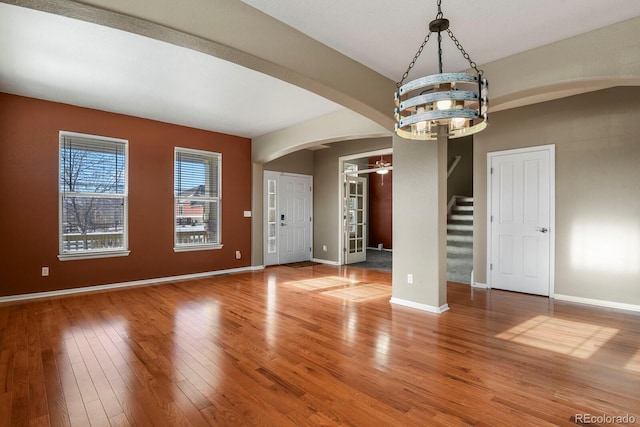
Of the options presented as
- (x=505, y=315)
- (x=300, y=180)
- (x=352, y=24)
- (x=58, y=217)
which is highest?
(x=352, y=24)

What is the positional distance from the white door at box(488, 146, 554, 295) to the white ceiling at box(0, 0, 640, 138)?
7.65ft

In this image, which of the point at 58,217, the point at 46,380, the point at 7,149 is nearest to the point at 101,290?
the point at 58,217

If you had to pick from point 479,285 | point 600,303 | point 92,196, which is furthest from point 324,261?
point 600,303

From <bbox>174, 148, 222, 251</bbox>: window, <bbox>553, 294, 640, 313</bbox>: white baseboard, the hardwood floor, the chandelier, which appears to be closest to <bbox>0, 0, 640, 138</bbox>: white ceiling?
the chandelier

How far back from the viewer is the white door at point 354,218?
7570 millimetres

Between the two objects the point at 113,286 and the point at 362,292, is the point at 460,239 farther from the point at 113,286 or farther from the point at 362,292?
the point at 113,286

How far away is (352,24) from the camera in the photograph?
8.42 feet

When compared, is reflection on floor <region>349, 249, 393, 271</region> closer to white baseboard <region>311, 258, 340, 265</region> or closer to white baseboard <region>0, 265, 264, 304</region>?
white baseboard <region>311, 258, 340, 265</region>

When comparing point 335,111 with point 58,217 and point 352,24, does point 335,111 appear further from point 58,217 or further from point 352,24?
point 58,217

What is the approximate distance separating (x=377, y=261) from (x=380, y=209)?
2943 millimetres

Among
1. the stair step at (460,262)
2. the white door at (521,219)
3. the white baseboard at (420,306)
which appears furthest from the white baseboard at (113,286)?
the white door at (521,219)

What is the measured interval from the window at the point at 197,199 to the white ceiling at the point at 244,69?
1.37 m

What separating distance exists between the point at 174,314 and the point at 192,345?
1061 mm

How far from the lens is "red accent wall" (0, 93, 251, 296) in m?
4.32
